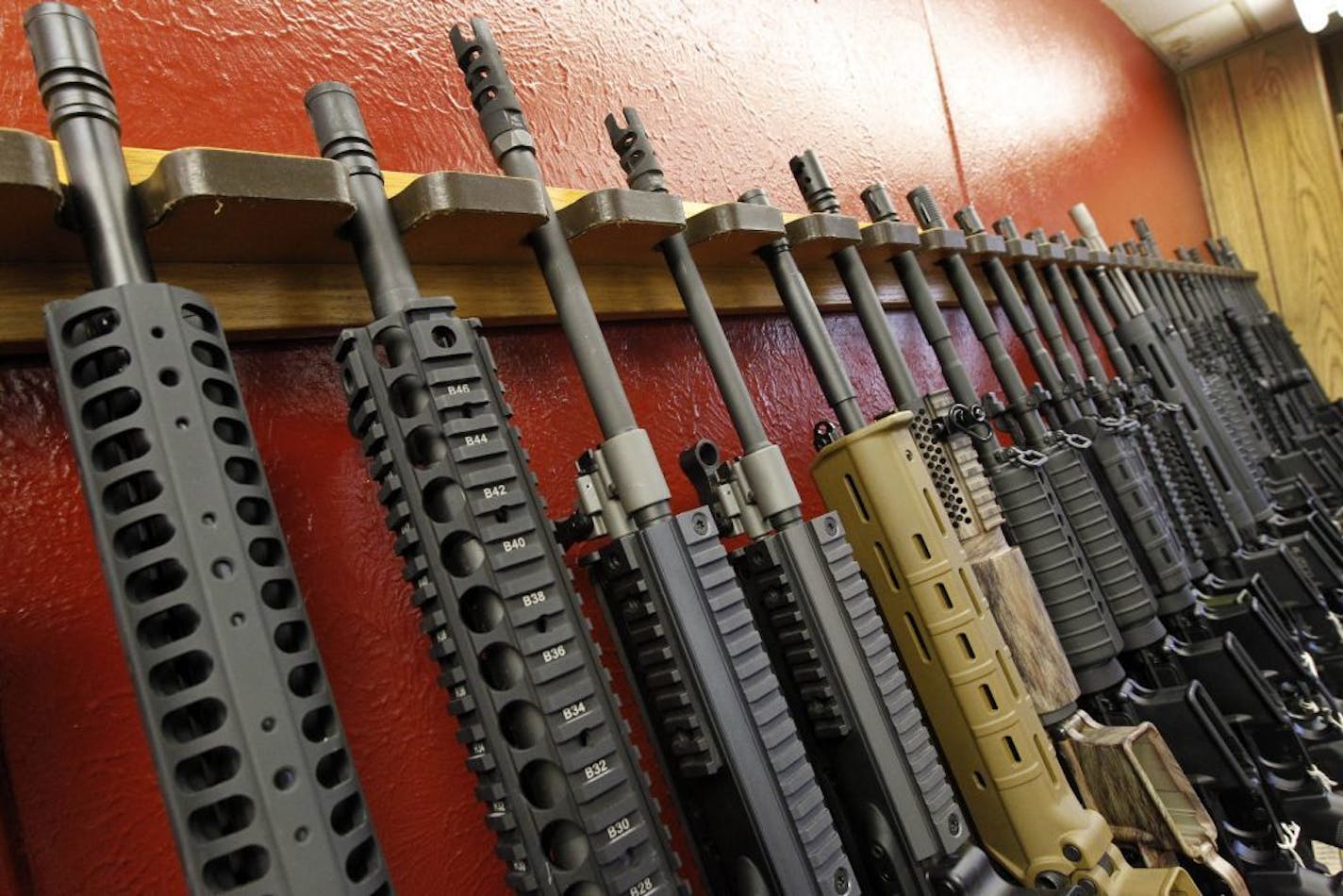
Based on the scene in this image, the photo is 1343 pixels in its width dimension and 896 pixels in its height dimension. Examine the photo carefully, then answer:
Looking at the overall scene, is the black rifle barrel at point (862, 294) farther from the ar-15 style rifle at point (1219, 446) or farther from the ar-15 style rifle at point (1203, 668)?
the ar-15 style rifle at point (1219, 446)

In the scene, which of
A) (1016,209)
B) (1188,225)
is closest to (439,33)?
(1016,209)

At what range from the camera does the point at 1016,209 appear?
1845 mm

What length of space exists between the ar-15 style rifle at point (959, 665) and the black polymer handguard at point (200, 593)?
46 centimetres

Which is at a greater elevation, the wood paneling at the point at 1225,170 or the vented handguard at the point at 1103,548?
the wood paneling at the point at 1225,170

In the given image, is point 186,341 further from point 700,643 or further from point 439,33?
point 439,33

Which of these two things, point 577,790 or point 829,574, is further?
point 829,574

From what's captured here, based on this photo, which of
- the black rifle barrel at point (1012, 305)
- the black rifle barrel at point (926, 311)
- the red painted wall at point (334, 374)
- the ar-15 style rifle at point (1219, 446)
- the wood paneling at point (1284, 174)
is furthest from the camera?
the wood paneling at point (1284, 174)

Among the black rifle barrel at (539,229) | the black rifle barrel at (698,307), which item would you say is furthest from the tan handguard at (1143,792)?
the black rifle barrel at (539,229)

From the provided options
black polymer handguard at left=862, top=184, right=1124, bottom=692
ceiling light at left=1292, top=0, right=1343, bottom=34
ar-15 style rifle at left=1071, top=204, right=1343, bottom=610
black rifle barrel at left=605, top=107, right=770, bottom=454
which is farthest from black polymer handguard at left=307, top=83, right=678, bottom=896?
ceiling light at left=1292, top=0, right=1343, bottom=34

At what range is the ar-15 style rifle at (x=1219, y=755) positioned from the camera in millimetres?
793

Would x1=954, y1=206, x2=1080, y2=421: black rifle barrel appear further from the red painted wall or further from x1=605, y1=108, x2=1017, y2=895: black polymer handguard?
x1=605, y1=108, x2=1017, y2=895: black polymer handguard

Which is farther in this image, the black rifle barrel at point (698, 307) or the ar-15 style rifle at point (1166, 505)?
the ar-15 style rifle at point (1166, 505)

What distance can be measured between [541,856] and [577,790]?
0.12ft

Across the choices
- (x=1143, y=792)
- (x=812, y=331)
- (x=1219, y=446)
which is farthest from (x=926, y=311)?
(x=1219, y=446)
